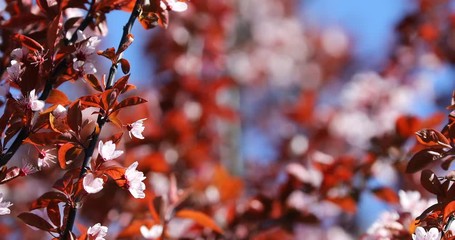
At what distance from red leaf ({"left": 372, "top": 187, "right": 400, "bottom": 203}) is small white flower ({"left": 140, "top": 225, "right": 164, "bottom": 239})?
26.8 inches

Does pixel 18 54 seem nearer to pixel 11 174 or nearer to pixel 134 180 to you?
pixel 11 174

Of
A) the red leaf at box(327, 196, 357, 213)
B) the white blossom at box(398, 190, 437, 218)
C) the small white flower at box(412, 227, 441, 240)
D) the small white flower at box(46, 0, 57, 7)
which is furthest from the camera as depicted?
the red leaf at box(327, 196, 357, 213)

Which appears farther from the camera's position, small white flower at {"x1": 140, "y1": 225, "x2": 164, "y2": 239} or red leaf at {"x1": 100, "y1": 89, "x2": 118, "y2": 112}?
small white flower at {"x1": 140, "y1": 225, "x2": 164, "y2": 239}

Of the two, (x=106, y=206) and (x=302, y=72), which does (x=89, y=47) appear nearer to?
(x=106, y=206)

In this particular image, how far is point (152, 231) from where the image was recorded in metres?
1.51

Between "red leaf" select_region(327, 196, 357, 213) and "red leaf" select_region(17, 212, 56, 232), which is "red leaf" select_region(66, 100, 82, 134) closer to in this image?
"red leaf" select_region(17, 212, 56, 232)

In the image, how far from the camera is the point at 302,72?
24.6ft

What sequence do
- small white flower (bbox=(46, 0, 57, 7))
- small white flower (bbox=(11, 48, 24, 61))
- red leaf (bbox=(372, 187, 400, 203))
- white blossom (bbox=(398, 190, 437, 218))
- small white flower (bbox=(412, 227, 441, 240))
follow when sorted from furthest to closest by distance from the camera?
red leaf (bbox=(372, 187, 400, 203)) < white blossom (bbox=(398, 190, 437, 218)) < small white flower (bbox=(46, 0, 57, 7)) < small white flower (bbox=(11, 48, 24, 61)) < small white flower (bbox=(412, 227, 441, 240))

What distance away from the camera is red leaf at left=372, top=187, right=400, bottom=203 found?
5.92 feet

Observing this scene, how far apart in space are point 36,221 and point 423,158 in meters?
0.77

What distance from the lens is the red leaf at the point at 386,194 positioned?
1805 millimetres

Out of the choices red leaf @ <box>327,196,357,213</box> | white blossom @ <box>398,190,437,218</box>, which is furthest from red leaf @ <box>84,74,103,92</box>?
red leaf @ <box>327,196,357,213</box>

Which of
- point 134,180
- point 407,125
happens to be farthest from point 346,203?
point 134,180

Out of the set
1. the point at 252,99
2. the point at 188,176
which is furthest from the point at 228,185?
the point at 252,99
